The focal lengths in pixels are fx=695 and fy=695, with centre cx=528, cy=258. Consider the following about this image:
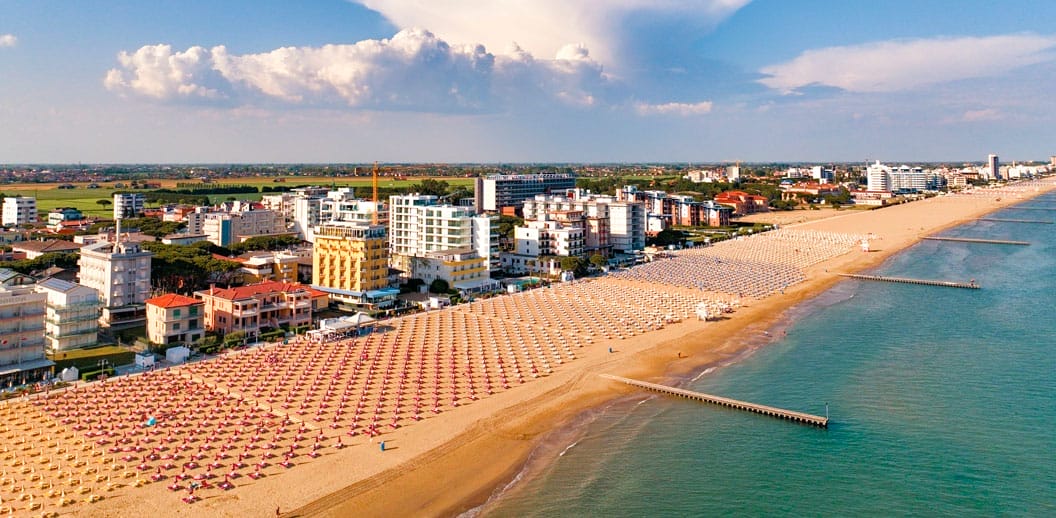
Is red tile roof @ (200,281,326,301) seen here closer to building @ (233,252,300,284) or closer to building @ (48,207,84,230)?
building @ (233,252,300,284)

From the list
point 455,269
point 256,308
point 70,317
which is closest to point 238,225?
point 455,269

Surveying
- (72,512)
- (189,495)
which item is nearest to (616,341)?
(189,495)

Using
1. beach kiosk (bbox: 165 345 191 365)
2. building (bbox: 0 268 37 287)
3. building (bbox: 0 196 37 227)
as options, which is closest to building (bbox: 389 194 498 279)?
beach kiosk (bbox: 165 345 191 365)

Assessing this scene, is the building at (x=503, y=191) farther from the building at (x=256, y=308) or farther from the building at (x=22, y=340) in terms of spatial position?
the building at (x=22, y=340)

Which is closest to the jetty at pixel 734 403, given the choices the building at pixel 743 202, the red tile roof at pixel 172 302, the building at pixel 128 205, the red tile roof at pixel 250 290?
the red tile roof at pixel 250 290

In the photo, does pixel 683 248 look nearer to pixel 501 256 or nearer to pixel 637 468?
pixel 501 256
